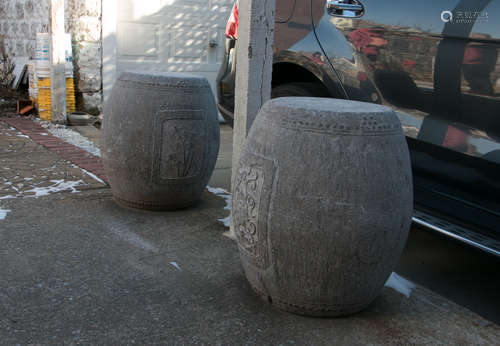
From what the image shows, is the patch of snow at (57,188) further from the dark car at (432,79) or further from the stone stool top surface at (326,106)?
the stone stool top surface at (326,106)

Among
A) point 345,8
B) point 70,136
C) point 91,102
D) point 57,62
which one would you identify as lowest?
point 70,136

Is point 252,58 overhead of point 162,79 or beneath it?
overhead

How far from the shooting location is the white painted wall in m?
6.86

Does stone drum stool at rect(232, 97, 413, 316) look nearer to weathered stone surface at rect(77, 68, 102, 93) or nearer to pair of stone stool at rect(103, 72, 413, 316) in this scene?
pair of stone stool at rect(103, 72, 413, 316)

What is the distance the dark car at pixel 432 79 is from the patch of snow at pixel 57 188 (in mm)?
2005

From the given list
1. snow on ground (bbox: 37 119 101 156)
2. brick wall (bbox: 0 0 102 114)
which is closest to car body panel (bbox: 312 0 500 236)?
snow on ground (bbox: 37 119 101 156)

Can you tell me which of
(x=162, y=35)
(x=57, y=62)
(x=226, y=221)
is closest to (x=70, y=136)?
(x=57, y=62)

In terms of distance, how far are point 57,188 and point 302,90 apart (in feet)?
6.68

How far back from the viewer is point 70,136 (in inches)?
239

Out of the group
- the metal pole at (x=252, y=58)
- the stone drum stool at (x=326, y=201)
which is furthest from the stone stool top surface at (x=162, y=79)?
the stone drum stool at (x=326, y=201)

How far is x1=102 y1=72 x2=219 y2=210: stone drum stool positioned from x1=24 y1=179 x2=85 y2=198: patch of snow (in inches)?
24.6

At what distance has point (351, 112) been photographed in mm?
2109

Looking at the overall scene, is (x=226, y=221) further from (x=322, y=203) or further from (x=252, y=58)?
(x=322, y=203)

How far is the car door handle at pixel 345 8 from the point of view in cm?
306
